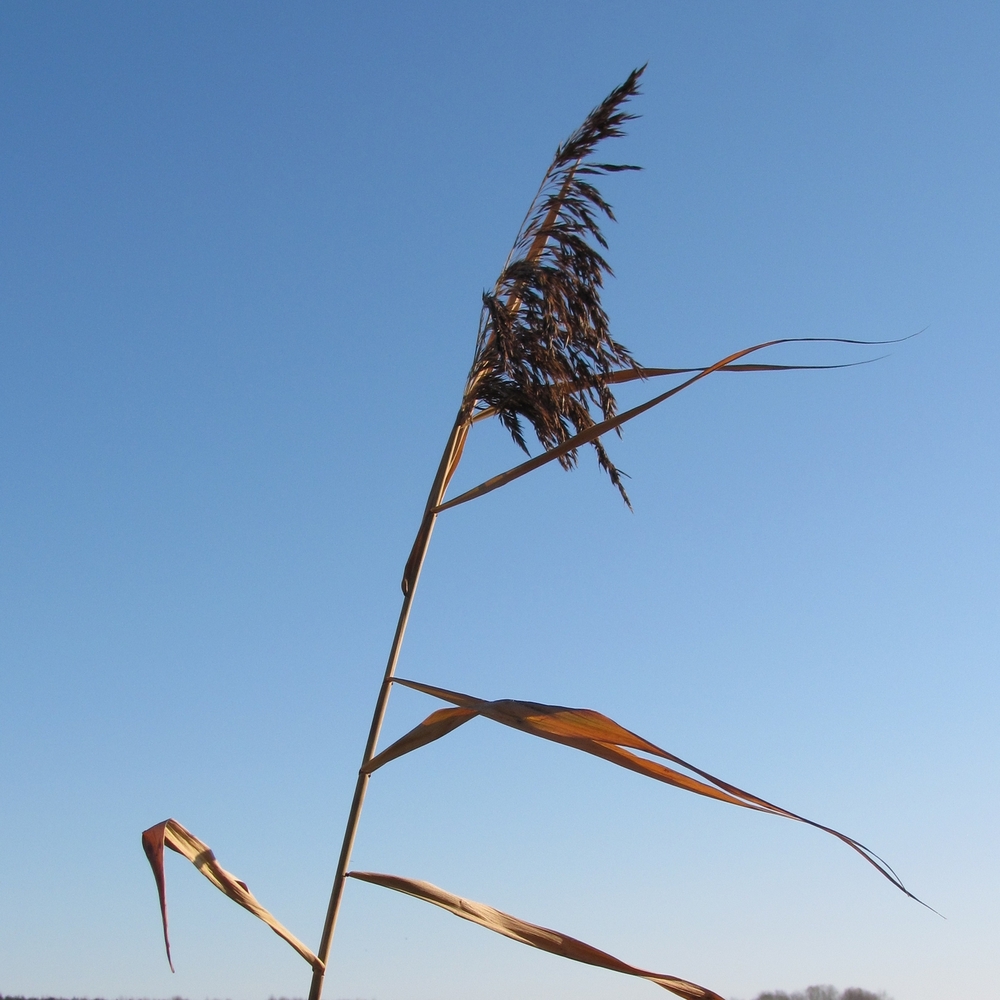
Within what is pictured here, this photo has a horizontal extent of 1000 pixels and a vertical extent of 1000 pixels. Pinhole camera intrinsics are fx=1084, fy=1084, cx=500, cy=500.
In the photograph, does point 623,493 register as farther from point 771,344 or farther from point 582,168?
point 582,168

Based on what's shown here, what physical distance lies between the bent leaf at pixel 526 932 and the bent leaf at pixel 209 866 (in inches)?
7.0

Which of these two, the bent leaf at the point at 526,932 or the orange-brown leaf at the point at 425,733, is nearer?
the bent leaf at the point at 526,932

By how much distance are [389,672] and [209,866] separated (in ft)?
1.83

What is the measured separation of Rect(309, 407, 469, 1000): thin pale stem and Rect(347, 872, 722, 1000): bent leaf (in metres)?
0.06

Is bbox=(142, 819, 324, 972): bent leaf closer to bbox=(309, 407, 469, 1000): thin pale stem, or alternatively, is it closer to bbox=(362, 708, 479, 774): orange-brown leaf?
bbox=(309, 407, 469, 1000): thin pale stem

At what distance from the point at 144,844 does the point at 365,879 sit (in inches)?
18.0

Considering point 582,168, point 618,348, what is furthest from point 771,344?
point 582,168

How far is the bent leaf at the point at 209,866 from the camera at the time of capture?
2197 millimetres

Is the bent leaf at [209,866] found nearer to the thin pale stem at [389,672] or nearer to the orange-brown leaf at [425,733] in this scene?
the thin pale stem at [389,672]

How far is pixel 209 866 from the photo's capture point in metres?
2.32

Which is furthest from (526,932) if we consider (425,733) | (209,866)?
(209,866)

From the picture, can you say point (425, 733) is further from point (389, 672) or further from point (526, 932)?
point (526, 932)

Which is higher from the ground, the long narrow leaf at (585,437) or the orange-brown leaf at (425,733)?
the long narrow leaf at (585,437)

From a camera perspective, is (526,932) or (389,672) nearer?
(526,932)
